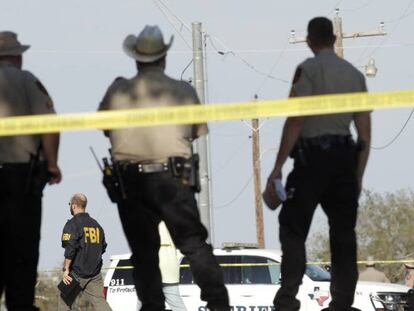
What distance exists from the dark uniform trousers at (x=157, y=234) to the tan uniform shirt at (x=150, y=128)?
126mm

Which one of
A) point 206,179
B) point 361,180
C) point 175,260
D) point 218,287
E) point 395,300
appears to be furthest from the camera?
point 206,179

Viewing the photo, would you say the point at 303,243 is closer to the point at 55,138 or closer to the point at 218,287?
the point at 218,287

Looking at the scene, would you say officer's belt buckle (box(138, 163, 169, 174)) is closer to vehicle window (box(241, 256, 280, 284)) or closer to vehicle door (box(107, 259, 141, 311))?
vehicle window (box(241, 256, 280, 284))

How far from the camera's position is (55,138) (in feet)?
23.9

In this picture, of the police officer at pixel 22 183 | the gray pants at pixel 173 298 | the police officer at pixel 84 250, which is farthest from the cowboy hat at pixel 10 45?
the police officer at pixel 84 250

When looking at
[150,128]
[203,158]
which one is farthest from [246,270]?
[150,128]

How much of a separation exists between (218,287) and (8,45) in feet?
6.06

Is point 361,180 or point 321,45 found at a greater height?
point 321,45

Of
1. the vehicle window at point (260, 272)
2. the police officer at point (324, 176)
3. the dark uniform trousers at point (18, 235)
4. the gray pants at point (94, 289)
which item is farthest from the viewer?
the vehicle window at point (260, 272)

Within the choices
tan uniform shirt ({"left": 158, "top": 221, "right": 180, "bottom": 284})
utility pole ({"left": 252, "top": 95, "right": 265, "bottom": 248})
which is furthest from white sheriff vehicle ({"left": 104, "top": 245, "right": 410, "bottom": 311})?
utility pole ({"left": 252, "top": 95, "right": 265, "bottom": 248})

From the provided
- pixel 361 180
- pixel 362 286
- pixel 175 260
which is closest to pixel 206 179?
pixel 362 286

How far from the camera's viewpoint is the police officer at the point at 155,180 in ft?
23.7

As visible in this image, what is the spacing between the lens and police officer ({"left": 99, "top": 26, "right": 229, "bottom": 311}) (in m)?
7.23

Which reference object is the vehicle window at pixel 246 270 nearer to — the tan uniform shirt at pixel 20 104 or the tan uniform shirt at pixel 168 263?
the tan uniform shirt at pixel 168 263
